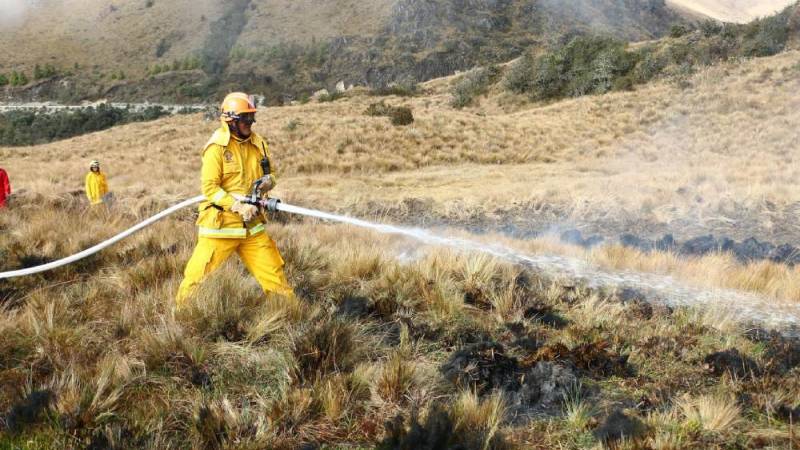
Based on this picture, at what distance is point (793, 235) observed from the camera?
9750 millimetres

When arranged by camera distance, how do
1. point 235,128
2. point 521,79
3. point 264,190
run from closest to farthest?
point 235,128
point 264,190
point 521,79

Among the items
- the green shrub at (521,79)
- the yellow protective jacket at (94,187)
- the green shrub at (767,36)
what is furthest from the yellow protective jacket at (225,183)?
the green shrub at (767,36)

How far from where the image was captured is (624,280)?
240 inches

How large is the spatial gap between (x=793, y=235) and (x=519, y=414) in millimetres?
9549

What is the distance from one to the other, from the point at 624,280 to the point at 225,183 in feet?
15.0

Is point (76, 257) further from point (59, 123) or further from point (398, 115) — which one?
point (59, 123)

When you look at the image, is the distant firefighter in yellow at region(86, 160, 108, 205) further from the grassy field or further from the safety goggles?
the safety goggles

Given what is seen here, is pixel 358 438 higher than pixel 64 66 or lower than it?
lower

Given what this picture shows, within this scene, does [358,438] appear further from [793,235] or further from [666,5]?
[666,5]

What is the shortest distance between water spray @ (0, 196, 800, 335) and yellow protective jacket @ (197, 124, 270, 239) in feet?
0.64

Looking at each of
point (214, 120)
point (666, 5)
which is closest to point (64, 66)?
point (214, 120)

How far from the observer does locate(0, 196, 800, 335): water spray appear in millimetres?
4598

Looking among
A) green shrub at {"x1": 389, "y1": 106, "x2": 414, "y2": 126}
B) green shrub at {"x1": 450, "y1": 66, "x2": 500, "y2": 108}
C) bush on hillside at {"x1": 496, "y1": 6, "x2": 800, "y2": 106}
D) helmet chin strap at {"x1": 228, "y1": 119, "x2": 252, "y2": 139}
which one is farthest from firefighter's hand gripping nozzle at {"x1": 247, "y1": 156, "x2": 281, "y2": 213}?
green shrub at {"x1": 450, "y1": 66, "x2": 500, "y2": 108}

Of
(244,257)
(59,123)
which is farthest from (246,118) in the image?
(59,123)
